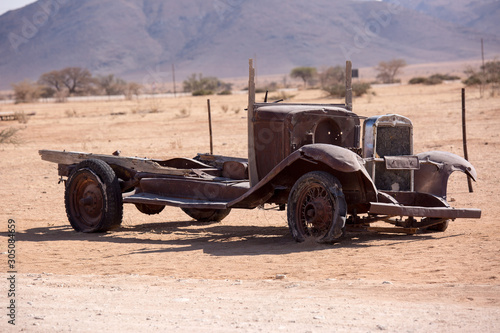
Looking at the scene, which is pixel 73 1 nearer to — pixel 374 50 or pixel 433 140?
pixel 374 50

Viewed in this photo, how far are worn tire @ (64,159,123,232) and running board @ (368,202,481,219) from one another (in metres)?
3.88

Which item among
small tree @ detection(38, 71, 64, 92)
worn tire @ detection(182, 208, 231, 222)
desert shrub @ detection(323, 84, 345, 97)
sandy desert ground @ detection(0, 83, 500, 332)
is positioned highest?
small tree @ detection(38, 71, 64, 92)

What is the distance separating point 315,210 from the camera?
336 inches

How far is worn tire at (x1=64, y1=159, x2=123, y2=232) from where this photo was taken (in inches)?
406

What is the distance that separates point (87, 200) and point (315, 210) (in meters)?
3.77

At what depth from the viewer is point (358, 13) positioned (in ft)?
443

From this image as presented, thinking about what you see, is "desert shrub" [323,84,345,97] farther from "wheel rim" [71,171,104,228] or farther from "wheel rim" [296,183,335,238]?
"wheel rim" [296,183,335,238]

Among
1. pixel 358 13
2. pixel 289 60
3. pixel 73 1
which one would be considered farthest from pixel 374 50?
pixel 73 1

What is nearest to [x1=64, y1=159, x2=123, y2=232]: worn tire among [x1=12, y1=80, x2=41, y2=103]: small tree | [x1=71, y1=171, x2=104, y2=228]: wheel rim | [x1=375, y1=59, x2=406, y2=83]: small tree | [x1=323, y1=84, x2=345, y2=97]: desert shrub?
[x1=71, y1=171, x2=104, y2=228]: wheel rim

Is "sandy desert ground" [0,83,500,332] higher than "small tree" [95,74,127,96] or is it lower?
lower

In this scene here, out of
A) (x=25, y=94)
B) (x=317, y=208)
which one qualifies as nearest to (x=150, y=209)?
(x=317, y=208)

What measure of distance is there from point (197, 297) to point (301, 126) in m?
3.54

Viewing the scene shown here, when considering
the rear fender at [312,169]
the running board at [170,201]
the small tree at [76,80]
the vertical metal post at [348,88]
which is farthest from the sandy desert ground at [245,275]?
the small tree at [76,80]

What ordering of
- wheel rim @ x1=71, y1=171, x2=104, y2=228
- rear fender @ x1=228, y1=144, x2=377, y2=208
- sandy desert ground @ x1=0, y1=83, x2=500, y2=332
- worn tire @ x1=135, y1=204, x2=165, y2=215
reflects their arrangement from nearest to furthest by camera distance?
sandy desert ground @ x1=0, y1=83, x2=500, y2=332
rear fender @ x1=228, y1=144, x2=377, y2=208
wheel rim @ x1=71, y1=171, x2=104, y2=228
worn tire @ x1=135, y1=204, x2=165, y2=215
